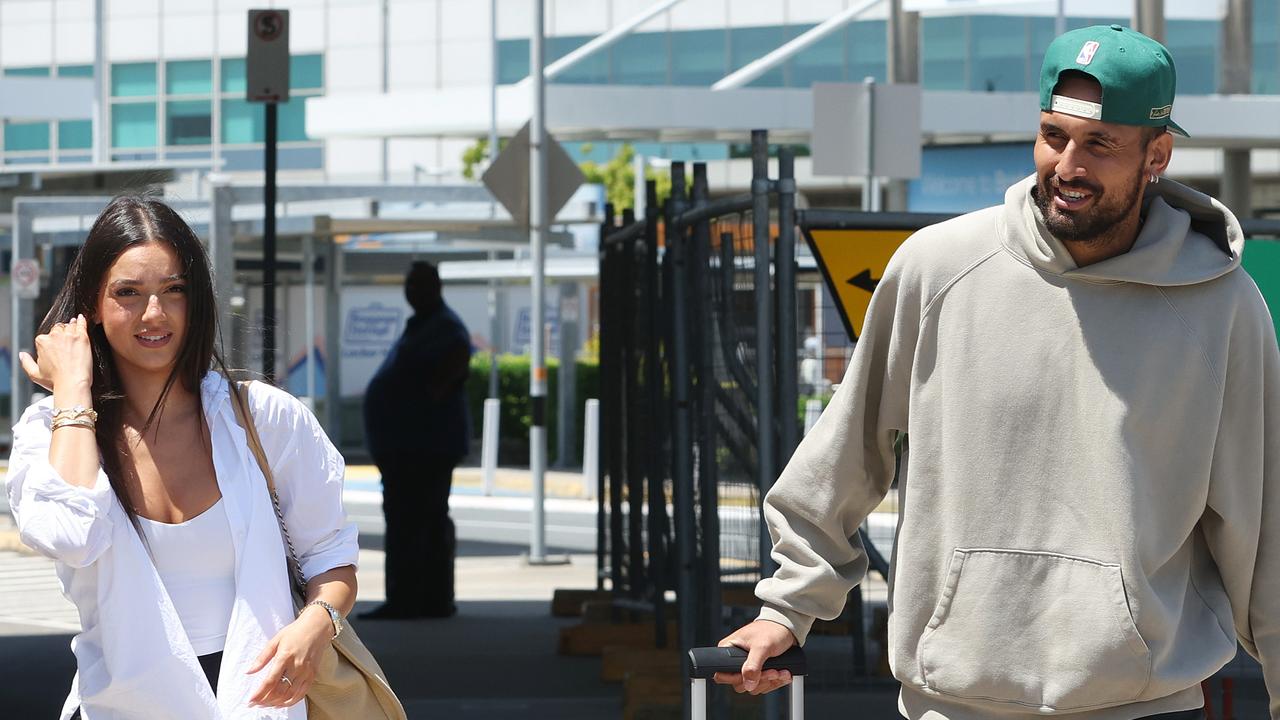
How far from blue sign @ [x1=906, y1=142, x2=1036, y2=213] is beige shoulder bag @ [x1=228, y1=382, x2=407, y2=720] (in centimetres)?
2054

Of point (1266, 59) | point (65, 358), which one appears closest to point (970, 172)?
point (1266, 59)

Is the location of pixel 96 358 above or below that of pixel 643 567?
above

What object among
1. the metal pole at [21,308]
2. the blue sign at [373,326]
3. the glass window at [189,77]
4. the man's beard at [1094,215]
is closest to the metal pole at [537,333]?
the metal pole at [21,308]

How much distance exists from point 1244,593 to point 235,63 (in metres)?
47.1

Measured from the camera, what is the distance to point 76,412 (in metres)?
3.28

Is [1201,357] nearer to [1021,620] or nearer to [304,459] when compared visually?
[1021,620]

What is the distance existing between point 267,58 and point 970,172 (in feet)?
51.3

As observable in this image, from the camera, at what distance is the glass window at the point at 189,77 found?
48312 millimetres

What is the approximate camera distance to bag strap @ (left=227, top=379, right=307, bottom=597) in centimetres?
341

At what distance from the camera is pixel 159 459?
3365mm

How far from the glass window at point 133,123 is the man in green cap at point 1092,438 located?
48.5 metres

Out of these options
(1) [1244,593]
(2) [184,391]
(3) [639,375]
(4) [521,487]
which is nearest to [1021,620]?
(1) [1244,593]

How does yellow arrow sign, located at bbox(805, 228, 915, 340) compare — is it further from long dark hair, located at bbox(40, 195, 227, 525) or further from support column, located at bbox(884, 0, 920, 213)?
support column, located at bbox(884, 0, 920, 213)

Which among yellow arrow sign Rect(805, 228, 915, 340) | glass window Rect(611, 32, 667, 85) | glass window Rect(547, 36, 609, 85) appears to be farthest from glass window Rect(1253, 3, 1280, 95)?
yellow arrow sign Rect(805, 228, 915, 340)
